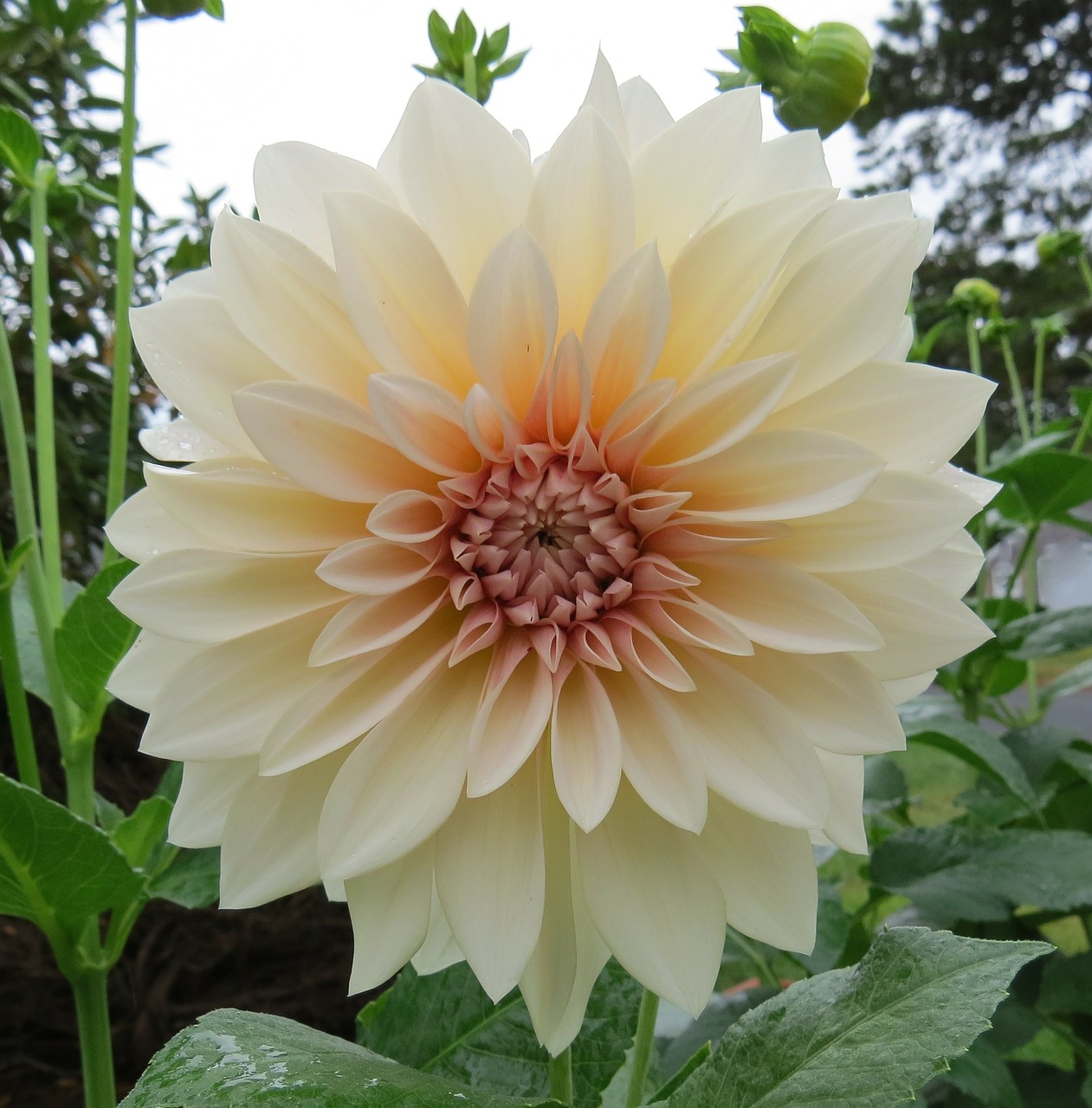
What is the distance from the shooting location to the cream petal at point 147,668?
35 cm

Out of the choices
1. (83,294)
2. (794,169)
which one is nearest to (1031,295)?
(83,294)

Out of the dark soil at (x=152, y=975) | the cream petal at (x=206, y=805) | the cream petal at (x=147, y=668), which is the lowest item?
the dark soil at (x=152, y=975)

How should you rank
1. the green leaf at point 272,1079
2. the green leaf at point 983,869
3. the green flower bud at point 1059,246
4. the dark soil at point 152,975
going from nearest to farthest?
the green leaf at point 272,1079
the green leaf at point 983,869
the dark soil at point 152,975
the green flower bud at point 1059,246

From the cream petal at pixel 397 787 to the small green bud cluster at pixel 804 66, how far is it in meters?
0.34

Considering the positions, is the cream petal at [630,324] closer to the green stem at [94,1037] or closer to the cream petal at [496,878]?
the cream petal at [496,878]

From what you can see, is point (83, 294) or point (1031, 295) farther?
point (1031, 295)

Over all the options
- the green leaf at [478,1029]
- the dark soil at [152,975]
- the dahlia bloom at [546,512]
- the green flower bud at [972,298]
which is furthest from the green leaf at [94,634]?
the green flower bud at [972,298]

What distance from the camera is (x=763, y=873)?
0.32 m

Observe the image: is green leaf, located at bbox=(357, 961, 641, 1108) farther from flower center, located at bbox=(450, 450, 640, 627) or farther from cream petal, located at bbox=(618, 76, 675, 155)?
cream petal, located at bbox=(618, 76, 675, 155)

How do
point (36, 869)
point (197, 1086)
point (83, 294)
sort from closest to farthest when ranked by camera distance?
point (197, 1086) → point (36, 869) → point (83, 294)

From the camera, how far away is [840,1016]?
0.36 metres

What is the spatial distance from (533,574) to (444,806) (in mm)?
100

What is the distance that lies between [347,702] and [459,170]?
197 mm

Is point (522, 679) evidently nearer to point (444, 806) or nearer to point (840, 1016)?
point (444, 806)
